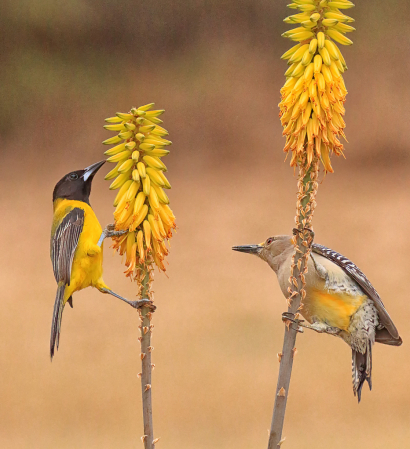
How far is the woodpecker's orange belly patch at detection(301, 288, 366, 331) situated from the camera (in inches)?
51.4

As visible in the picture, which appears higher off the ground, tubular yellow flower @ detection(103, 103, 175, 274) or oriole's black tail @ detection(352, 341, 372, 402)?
tubular yellow flower @ detection(103, 103, 175, 274)

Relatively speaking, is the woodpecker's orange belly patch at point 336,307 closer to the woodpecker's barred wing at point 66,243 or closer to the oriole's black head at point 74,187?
the woodpecker's barred wing at point 66,243

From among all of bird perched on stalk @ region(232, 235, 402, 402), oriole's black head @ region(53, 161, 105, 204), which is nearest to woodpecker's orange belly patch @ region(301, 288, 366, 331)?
bird perched on stalk @ region(232, 235, 402, 402)

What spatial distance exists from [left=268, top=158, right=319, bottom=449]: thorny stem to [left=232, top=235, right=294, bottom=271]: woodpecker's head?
1.71 ft

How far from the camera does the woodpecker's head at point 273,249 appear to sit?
56.8 inches

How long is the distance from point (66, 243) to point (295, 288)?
767mm

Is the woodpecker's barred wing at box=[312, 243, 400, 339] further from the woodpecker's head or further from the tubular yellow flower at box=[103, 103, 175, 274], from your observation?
the tubular yellow flower at box=[103, 103, 175, 274]

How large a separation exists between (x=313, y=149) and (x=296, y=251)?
177 mm

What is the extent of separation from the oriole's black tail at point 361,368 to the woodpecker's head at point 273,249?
300 mm

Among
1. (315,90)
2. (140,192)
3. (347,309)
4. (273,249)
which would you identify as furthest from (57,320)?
(315,90)

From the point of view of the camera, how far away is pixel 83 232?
4.94 ft

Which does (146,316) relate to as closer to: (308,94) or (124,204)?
(124,204)

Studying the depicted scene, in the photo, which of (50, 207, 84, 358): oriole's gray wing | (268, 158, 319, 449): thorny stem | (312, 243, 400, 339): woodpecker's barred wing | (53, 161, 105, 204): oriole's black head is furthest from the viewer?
(53, 161, 105, 204): oriole's black head

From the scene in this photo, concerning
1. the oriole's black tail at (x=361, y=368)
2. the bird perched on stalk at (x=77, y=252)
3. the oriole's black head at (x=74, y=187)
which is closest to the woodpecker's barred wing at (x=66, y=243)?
the bird perched on stalk at (x=77, y=252)
